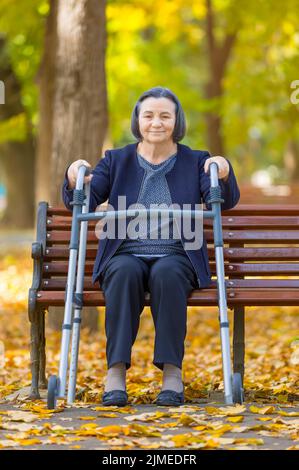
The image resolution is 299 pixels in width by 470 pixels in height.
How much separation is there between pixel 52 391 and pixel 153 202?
1154 millimetres

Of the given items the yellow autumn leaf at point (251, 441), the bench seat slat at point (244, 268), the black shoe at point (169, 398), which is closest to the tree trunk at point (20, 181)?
the bench seat slat at point (244, 268)

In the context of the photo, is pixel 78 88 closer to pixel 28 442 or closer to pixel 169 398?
→ pixel 169 398

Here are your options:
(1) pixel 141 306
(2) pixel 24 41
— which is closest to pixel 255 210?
(1) pixel 141 306

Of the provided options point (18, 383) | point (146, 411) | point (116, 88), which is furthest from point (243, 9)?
point (146, 411)

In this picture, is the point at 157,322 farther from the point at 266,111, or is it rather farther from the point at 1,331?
the point at 266,111

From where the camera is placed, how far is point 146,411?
4926 millimetres

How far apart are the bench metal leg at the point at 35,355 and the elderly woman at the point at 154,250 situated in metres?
0.47

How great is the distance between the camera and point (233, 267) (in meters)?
5.80

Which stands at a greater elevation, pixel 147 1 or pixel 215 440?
pixel 147 1

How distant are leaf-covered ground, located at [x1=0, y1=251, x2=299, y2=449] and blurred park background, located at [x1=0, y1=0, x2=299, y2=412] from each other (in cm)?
3

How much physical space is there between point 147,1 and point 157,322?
44.7 feet

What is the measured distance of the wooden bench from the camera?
5.45m

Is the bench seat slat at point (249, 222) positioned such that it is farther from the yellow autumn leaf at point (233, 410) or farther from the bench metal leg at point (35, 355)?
the yellow autumn leaf at point (233, 410)

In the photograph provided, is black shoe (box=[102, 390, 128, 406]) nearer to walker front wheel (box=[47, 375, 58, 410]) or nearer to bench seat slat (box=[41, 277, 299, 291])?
walker front wheel (box=[47, 375, 58, 410])
